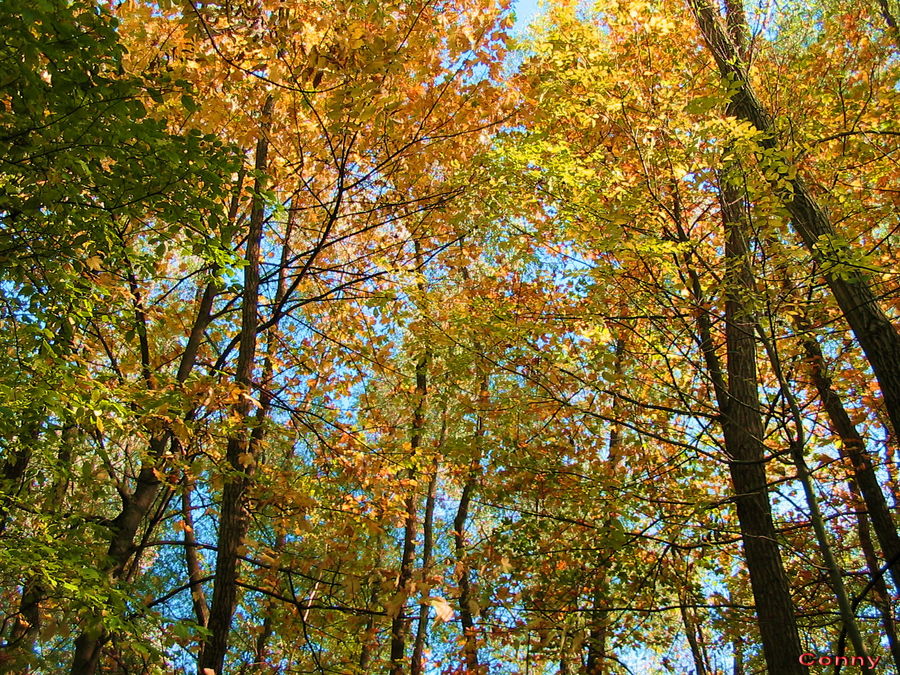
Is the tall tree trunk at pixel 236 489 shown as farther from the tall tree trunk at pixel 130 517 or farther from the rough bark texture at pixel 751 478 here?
the rough bark texture at pixel 751 478

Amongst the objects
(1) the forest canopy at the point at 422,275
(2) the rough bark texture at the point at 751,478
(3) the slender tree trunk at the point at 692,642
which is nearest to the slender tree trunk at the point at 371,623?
(1) the forest canopy at the point at 422,275

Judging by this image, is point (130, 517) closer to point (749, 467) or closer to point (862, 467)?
point (749, 467)

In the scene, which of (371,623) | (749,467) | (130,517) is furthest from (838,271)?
(130,517)

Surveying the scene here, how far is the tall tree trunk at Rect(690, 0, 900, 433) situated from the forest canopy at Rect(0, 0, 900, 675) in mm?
24

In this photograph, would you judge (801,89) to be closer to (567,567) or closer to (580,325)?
(580,325)

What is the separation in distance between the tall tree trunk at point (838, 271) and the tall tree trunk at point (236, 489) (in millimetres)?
3383

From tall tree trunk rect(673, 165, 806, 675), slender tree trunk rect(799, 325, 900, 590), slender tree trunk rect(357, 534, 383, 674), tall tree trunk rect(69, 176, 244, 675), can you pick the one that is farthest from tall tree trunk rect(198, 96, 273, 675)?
slender tree trunk rect(799, 325, 900, 590)

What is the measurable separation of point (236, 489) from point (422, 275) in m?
2.27

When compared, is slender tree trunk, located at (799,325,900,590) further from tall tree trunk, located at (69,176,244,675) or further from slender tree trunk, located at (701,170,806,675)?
tall tree trunk, located at (69,176,244,675)

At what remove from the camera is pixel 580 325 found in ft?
18.1

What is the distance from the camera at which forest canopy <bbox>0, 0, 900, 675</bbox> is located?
330cm

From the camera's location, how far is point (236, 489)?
4074 millimetres

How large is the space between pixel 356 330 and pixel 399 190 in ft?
4.95

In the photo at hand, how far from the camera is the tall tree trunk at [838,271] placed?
3.66m
